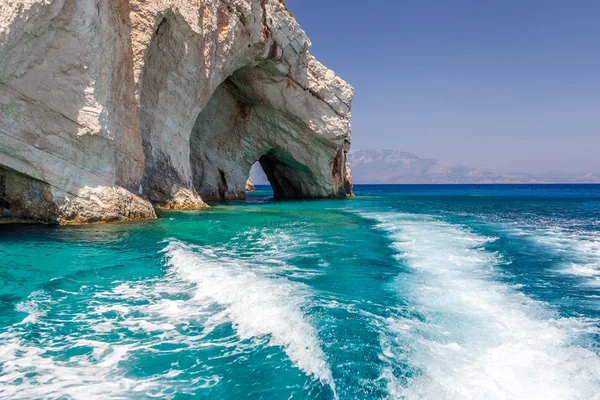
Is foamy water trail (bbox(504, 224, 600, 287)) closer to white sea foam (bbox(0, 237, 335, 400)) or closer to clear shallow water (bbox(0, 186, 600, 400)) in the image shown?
clear shallow water (bbox(0, 186, 600, 400))

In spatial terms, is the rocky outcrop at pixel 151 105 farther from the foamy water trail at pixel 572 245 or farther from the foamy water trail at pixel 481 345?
the foamy water trail at pixel 572 245

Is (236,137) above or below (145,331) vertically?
above

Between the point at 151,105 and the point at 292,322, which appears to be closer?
the point at 292,322

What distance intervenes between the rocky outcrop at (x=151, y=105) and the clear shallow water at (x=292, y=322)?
348 cm

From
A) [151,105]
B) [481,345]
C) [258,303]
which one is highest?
[151,105]

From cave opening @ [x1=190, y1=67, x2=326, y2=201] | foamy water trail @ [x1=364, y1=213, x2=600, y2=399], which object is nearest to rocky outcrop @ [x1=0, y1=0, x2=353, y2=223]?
cave opening @ [x1=190, y1=67, x2=326, y2=201]

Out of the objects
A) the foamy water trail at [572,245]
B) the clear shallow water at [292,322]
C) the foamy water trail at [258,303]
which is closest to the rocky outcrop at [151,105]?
the clear shallow water at [292,322]

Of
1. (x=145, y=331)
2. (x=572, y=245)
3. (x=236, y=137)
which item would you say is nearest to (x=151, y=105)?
(x=236, y=137)

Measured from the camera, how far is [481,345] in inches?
175

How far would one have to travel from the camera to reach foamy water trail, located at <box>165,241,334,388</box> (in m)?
4.29

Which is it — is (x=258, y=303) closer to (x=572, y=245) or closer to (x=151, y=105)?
(x=572, y=245)

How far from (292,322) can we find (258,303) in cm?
77

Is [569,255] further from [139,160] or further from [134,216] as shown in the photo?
[139,160]

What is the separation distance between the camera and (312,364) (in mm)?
4012
